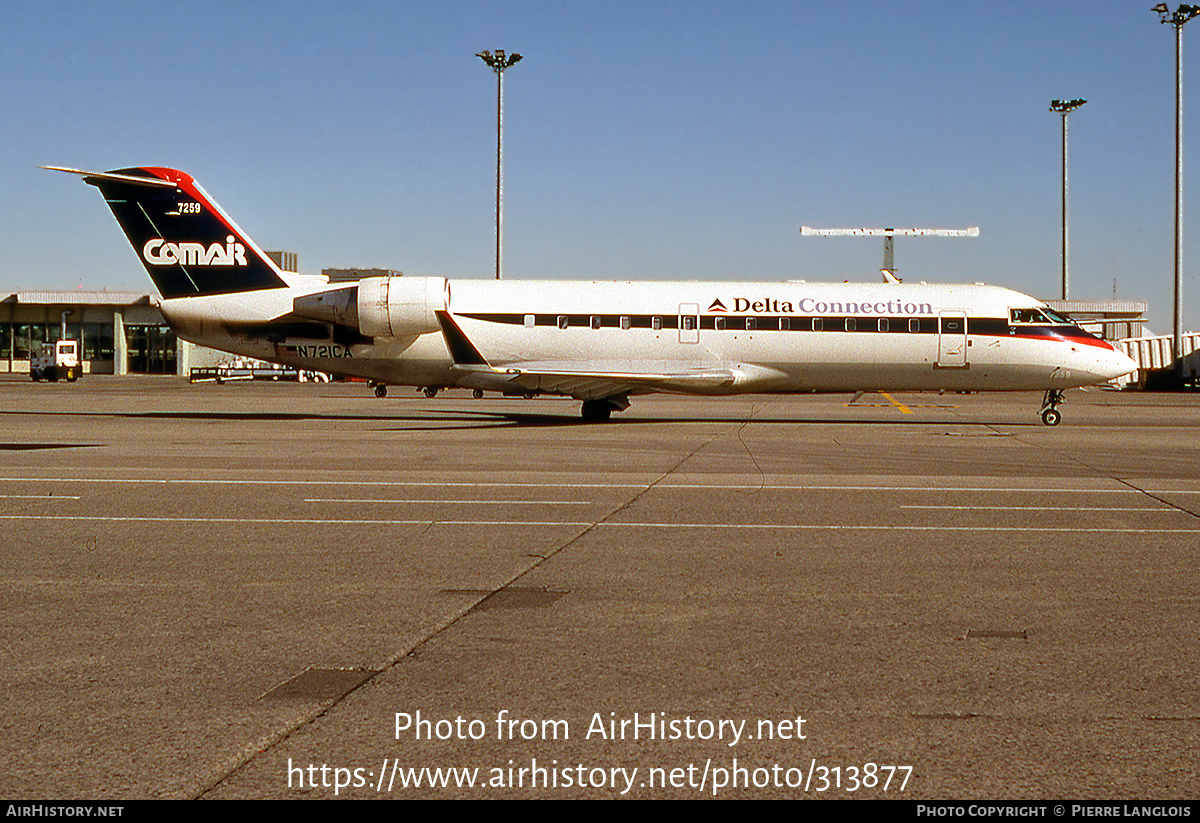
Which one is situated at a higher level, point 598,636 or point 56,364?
point 56,364

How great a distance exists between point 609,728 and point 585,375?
21036 millimetres

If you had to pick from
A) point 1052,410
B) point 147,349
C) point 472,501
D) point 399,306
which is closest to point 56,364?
point 147,349

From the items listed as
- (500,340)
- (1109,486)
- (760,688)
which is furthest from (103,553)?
(500,340)

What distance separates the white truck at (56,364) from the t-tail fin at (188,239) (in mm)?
40612

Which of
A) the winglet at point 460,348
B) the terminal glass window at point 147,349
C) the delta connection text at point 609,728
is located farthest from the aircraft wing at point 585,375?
the terminal glass window at point 147,349

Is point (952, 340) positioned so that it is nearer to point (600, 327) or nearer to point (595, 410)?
point (600, 327)

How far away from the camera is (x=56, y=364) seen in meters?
64.9

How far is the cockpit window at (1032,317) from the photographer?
26906 mm

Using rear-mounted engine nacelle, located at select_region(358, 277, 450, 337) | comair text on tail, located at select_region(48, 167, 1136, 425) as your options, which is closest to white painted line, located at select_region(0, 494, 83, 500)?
comair text on tail, located at select_region(48, 167, 1136, 425)

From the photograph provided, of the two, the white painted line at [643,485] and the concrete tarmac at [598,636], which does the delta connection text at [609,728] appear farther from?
the white painted line at [643,485]

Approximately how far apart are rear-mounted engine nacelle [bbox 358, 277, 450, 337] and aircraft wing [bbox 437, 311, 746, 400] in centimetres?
48

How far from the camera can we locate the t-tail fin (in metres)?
27.0

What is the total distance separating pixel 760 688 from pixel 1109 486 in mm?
10362
